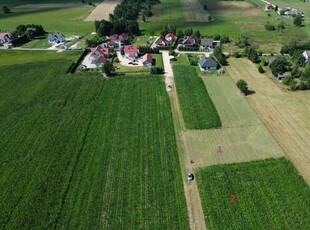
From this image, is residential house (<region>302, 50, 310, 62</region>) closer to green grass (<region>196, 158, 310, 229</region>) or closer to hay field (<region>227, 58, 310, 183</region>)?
hay field (<region>227, 58, 310, 183</region>)

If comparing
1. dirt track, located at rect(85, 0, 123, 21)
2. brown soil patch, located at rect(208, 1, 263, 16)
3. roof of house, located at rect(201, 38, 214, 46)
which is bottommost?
brown soil patch, located at rect(208, 1, 263, 16)

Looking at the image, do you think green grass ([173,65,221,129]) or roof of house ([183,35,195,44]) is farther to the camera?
roof of house ([183,35,195,44])

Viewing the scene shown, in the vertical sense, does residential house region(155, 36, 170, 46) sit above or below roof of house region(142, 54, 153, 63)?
below

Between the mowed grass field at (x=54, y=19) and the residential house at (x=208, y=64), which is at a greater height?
the residential house at (x=208, y=64)

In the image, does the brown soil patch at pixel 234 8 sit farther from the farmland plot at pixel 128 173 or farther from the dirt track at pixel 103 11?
the farmland plot at pixel 128 173

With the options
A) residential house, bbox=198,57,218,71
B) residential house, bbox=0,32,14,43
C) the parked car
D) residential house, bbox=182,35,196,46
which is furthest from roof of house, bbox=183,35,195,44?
the parked car

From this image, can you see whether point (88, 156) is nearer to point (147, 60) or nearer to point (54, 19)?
point (147, 60)

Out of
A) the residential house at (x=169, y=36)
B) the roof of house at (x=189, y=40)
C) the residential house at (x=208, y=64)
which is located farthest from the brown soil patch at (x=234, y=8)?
the residential house at (x=208, y=64)
